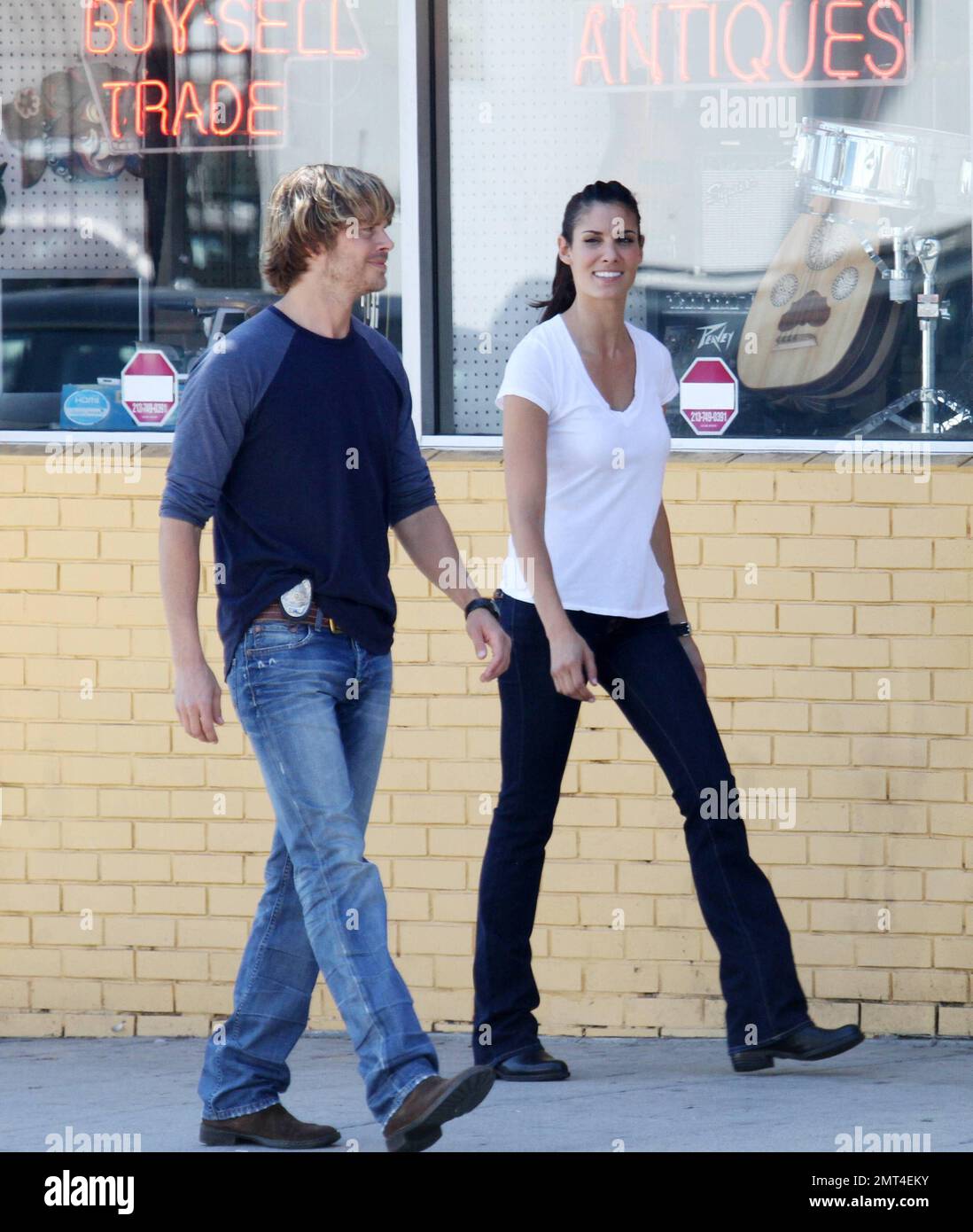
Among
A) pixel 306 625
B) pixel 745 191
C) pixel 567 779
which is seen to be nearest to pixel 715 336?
pixel 745 191

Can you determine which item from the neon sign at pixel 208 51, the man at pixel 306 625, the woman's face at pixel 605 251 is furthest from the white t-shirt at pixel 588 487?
the neon sign at pixel 208 51

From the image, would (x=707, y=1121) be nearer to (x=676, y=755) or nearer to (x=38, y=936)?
(x=676, y=755)

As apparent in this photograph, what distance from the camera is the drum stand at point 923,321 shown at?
224 inches

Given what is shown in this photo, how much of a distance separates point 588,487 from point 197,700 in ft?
4.03

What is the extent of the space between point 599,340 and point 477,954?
1522mm

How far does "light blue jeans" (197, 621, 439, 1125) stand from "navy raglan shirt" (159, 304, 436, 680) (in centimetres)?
9

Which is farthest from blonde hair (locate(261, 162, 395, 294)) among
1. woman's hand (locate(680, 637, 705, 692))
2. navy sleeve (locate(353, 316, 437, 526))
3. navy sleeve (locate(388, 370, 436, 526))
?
woman's hand (locate(680, 637, 705, 692))

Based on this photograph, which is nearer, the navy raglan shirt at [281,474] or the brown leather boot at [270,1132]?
the navy raglan shirt at [281,474]

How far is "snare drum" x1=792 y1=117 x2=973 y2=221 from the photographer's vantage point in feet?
18.5

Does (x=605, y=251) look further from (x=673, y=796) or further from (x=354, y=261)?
(x=673, y=796)

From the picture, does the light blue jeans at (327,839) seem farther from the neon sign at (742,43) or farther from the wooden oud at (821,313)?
the neon sign at (742,43)

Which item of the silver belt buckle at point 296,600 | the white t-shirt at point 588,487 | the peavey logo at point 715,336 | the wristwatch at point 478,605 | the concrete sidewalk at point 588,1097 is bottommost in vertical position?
the concrete sidewalk at point 588,1097

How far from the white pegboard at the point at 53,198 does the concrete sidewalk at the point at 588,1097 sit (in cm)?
233

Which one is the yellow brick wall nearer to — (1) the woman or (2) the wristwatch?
(1) the woman
